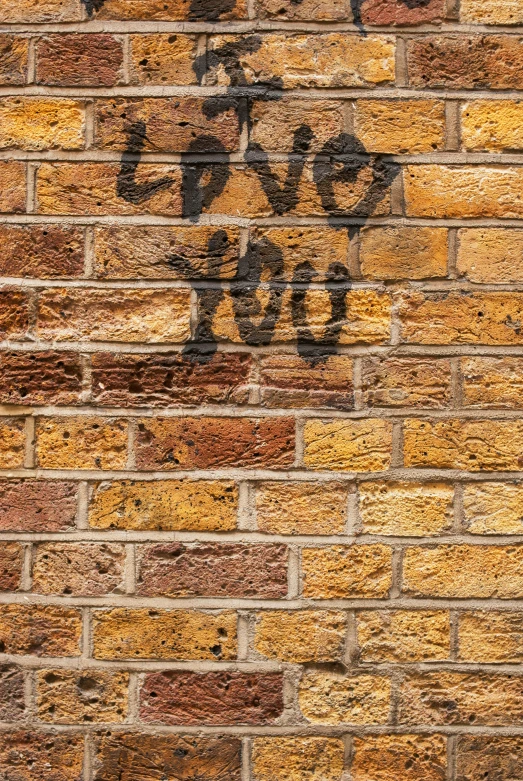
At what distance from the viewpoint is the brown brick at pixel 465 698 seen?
A: 1.08 meters

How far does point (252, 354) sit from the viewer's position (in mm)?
1106

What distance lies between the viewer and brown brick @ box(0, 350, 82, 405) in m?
1.10

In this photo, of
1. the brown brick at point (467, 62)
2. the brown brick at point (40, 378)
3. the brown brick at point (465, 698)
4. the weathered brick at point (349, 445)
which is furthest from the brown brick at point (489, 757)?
the brown brick at point (467, 62)

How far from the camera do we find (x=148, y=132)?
1.11m

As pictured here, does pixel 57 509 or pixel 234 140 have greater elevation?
pixel 234 140

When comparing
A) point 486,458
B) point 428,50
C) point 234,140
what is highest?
point 428,50

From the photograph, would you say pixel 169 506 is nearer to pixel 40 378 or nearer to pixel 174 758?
pixel 40 378

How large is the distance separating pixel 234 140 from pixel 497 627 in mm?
947

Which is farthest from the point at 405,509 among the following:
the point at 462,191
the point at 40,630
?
the point at 40,630

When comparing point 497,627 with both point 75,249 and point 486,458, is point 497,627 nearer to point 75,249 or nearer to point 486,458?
point 486,458

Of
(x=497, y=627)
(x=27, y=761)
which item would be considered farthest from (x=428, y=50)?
(x=27, y=761)

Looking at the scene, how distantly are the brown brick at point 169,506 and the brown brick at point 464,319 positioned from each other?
423 mm

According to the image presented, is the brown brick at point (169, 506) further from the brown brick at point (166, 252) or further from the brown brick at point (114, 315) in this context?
the brown brick at point (166, 252)

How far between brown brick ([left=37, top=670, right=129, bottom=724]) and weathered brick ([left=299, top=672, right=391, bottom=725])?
309mm
